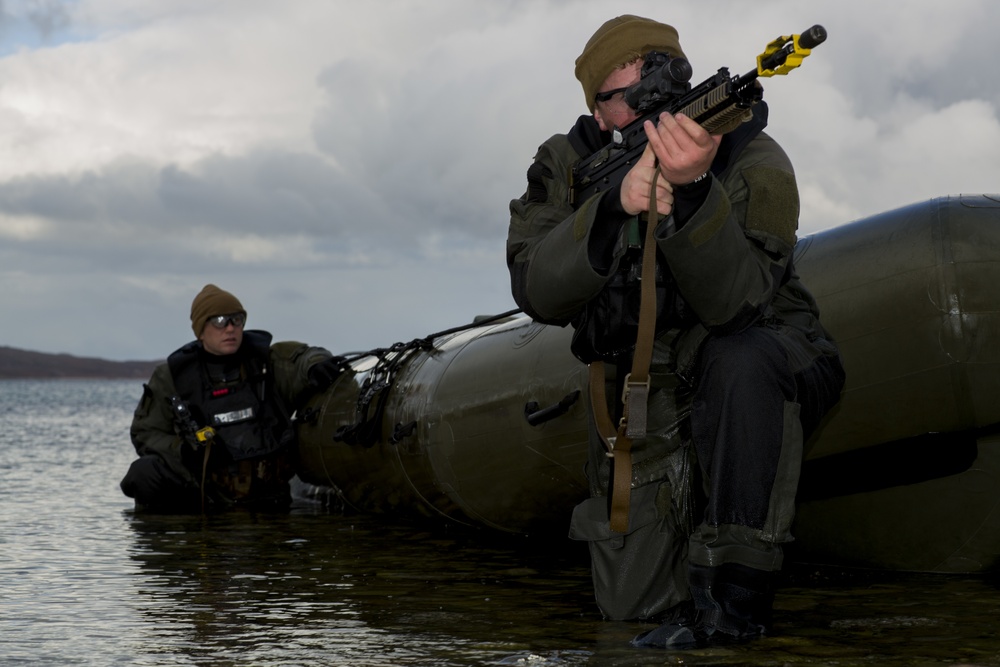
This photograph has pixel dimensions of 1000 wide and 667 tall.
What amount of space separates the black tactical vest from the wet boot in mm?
5168

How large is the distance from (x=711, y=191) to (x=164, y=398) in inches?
231

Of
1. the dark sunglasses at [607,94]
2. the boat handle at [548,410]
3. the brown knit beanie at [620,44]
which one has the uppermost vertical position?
the brown knit beanie at [620,44]

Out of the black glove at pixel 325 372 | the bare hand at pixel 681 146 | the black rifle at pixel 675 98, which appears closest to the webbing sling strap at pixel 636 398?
the bare hand at pixel 681 146

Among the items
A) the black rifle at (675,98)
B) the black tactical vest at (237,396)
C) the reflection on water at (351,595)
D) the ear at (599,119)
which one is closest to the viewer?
the black rifle at (675,98)

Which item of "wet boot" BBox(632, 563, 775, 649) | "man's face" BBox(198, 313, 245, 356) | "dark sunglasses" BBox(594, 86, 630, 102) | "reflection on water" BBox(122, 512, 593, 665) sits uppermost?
"dark sunglasses" BBox(594, 86, 630, 102)

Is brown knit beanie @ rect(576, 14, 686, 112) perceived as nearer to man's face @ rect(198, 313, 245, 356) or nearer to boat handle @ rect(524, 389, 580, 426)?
boat handle @ rect(524, 389, 580, 426)

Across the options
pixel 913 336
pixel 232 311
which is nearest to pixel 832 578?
pixel 913 336

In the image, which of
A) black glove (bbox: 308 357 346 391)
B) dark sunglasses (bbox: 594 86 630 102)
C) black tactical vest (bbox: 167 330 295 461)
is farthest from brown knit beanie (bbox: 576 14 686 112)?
black tactical vest (bbox: 167 330 295 461)

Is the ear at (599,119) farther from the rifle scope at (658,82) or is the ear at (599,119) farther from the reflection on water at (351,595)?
the reflection on water at (351,595)

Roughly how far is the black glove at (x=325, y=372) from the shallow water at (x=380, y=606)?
1.28 meters

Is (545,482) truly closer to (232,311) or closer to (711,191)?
(711,191)

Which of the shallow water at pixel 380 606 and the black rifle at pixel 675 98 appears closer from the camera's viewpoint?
the black rifle at pixel 675 98

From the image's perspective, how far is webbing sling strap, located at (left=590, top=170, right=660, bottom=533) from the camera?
3.32 m

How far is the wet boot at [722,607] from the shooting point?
3.19m
